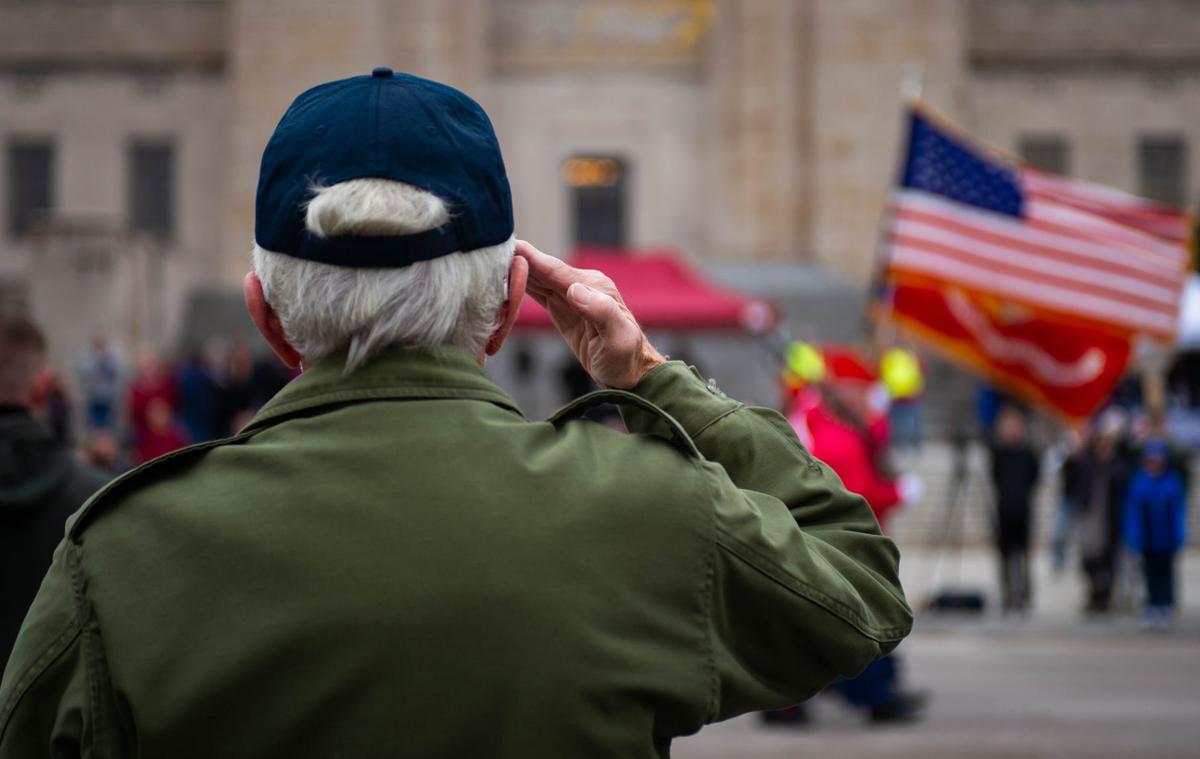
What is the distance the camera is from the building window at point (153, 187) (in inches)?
1604

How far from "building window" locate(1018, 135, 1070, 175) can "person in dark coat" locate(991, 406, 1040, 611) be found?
2620cm

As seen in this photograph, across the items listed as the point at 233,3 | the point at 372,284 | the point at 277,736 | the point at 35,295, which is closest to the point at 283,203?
the point at 372,284

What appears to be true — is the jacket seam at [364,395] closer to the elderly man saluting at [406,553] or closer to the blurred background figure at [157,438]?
the elderly man saluting at [406,553]

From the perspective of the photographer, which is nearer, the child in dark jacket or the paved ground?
the paved ground

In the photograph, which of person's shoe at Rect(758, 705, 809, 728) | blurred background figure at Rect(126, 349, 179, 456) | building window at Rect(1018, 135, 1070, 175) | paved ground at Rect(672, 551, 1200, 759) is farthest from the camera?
building window at Rect(1018, 135, 1070, 175)

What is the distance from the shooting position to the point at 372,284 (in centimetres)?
190

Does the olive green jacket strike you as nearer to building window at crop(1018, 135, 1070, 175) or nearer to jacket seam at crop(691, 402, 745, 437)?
jacket seam at crop(691, 402, 745, 437)

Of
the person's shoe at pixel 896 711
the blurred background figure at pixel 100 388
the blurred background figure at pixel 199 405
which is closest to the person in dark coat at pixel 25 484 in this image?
the person's shoe at pixel 896 711

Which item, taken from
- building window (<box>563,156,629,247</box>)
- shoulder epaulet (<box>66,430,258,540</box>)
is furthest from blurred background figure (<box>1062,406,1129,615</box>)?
building window (<box>563,156,629,247</box>)

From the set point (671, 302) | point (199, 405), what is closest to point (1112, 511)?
point (671, 302)

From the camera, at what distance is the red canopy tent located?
22156mm

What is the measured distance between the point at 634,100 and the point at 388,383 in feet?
125

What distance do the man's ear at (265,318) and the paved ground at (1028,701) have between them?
698 cm

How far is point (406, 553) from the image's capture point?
1773mm
